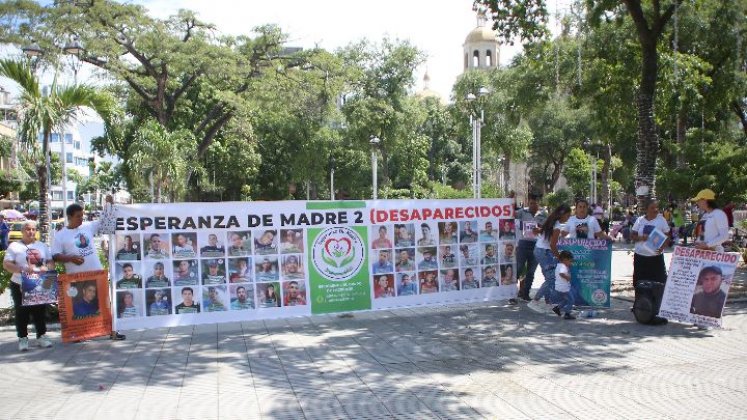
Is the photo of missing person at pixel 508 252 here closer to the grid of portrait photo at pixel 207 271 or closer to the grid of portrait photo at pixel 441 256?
the grid of portrait photo at pixel 441 256

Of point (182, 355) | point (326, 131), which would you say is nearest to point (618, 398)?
point (182, 355)

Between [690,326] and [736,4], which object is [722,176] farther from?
[690,326]

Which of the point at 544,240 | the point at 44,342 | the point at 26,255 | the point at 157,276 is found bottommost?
the point at 44,342

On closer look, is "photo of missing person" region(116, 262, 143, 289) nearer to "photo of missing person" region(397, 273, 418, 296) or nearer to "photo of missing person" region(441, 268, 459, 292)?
"photo of missing person" region(397, 273, 418, 296)

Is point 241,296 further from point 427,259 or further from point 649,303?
point 649,303

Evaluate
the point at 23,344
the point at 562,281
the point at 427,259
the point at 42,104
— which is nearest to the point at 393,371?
the point at 427,259

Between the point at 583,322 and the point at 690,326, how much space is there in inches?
52.2

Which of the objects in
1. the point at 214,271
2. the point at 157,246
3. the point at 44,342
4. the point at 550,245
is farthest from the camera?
the point at 550,245

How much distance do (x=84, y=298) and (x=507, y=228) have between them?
6311 mm

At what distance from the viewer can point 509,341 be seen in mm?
7773

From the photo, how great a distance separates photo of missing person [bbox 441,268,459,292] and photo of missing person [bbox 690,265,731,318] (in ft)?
10.8

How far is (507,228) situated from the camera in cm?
1048

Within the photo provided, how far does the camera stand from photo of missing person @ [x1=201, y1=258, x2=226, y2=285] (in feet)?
28.5

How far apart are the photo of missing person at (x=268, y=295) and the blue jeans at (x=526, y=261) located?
3989 mm
